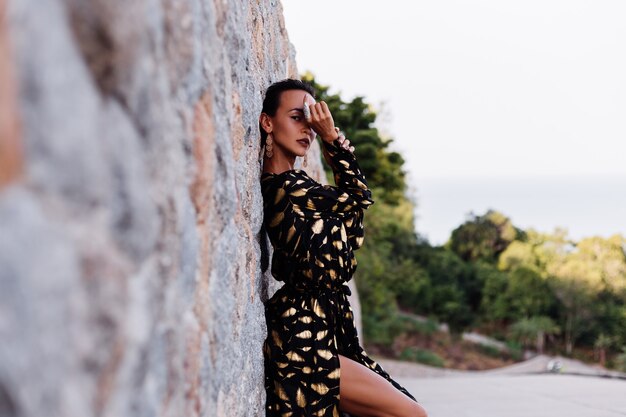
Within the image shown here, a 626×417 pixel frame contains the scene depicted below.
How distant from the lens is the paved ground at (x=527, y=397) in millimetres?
5348

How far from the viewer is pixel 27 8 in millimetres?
854

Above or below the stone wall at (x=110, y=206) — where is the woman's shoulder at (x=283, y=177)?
above

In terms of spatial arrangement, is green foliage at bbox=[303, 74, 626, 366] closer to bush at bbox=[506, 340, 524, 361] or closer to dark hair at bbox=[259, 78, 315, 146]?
bush at bbox=[506, 340, 524, 361]

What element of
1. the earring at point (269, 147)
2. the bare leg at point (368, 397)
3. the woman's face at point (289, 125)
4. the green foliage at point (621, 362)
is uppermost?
the woman's face at point (289, 125)

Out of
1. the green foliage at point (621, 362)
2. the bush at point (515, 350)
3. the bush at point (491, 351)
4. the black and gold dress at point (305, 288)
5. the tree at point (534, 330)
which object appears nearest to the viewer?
the black and gold dress at point (305, 288)

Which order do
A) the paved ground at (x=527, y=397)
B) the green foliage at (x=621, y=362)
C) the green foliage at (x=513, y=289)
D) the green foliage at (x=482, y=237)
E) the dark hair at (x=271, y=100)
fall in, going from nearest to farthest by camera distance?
the dark hair at (x=271, y=100), the paved ground at (x=527, y=397), the green foliage at (x=513, y=289), the green foliage at (x=621, y=362), the green foliage at (x=482, y=237)

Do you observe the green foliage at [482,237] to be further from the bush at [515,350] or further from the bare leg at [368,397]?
the bare leg at [368,397]

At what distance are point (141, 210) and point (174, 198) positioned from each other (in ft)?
0.59

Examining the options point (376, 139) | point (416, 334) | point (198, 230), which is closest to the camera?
point (198, 230)

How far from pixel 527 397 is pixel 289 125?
4435 mm

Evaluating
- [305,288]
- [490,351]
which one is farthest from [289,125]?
[490,351]

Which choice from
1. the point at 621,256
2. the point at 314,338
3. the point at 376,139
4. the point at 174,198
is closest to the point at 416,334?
the point at 621,256

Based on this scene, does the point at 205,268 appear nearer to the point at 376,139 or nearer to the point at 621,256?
the point at 376,139

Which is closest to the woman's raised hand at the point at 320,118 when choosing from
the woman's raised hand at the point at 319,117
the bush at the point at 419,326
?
the woman's raised hand at the point at 319,117
